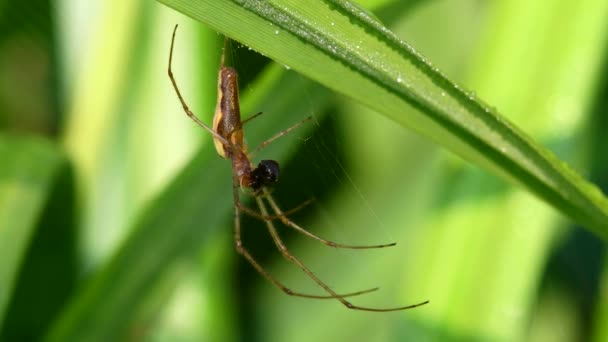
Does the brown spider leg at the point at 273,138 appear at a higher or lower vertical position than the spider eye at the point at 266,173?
higher

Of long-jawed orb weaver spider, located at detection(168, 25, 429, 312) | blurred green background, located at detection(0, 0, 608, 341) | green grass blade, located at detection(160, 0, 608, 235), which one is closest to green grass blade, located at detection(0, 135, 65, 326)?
blurred green background, located at detection(0, 0, 608, 341)

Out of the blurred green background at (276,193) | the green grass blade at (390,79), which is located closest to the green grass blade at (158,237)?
the blurred green background at (276,193)

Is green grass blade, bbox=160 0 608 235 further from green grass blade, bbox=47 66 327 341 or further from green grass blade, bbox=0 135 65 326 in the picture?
green grass blade, bbox=0 135 65 326

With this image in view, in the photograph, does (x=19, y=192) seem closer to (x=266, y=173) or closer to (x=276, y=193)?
(x=266, y=173)

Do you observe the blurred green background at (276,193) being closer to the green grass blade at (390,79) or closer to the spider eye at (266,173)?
the spider eye at (266,173)

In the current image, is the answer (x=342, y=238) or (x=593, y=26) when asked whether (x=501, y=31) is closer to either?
(x=593, y=26)

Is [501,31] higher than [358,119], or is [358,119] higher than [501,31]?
[358,119]

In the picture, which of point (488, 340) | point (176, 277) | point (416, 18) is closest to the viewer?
point (488, 340)

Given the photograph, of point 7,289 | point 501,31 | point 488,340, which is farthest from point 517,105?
point 7,289
